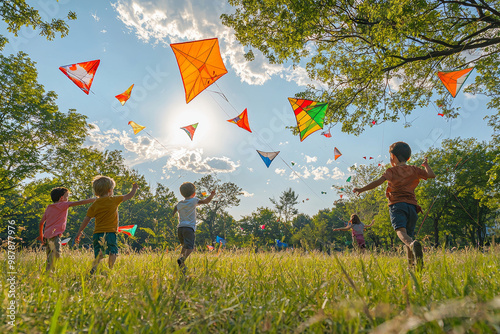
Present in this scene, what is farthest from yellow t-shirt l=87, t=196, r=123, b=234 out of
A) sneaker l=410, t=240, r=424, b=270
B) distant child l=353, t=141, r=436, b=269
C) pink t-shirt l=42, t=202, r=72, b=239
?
sneaker l=410, t=240, r=424, b=270

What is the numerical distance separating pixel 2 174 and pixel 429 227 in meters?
40.6

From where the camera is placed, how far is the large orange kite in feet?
23.2

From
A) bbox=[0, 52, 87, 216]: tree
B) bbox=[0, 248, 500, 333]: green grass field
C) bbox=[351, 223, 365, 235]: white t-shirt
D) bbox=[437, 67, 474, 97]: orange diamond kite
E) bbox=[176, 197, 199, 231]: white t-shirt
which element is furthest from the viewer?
bbox=[0, 52, 87, 216]: tree

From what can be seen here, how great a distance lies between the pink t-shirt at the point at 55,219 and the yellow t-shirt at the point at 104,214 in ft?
3.36

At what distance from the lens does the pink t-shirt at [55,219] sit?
15.3 feet

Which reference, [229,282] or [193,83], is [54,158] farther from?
[229,282]

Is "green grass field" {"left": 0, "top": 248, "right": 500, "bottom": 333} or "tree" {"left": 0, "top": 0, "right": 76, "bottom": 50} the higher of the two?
"tree" {"left": 0, "top": 0, "right": 76, "bottom": 50}

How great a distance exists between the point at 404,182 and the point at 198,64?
6.54 meters

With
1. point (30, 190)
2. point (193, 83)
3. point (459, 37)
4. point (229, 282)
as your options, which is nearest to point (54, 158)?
point (30, 190)

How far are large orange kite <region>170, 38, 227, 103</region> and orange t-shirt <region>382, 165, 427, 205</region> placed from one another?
588cm

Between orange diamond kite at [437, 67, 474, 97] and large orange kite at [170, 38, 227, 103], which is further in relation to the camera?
orange diamond kite at [437, 67, 474, 97]

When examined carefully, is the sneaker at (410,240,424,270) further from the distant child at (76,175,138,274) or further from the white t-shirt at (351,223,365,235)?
the white t-shirt at (351,223,365,235)

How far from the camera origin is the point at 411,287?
1900mm

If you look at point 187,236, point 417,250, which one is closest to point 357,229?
point 417,250
